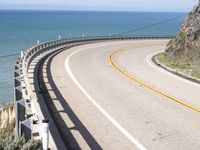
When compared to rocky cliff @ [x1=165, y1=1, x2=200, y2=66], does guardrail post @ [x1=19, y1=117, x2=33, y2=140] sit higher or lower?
higher

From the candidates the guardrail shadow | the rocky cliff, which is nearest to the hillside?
the rocky cliff

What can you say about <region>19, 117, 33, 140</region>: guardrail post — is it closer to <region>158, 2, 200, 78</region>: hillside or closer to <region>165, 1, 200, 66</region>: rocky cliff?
<region>158, 2, 200, 78</region>: hillside

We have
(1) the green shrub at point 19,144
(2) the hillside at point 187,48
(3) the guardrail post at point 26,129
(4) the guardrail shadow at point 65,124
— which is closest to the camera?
(1) the green shrub at point 19,144

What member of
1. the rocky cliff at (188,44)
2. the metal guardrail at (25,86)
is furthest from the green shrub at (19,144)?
the rocky cliff at (188,44)

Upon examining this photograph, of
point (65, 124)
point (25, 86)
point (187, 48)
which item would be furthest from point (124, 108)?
point (187, 48)

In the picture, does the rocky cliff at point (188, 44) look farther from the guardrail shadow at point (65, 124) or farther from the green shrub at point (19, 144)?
the green shrub at point (19, 144)
